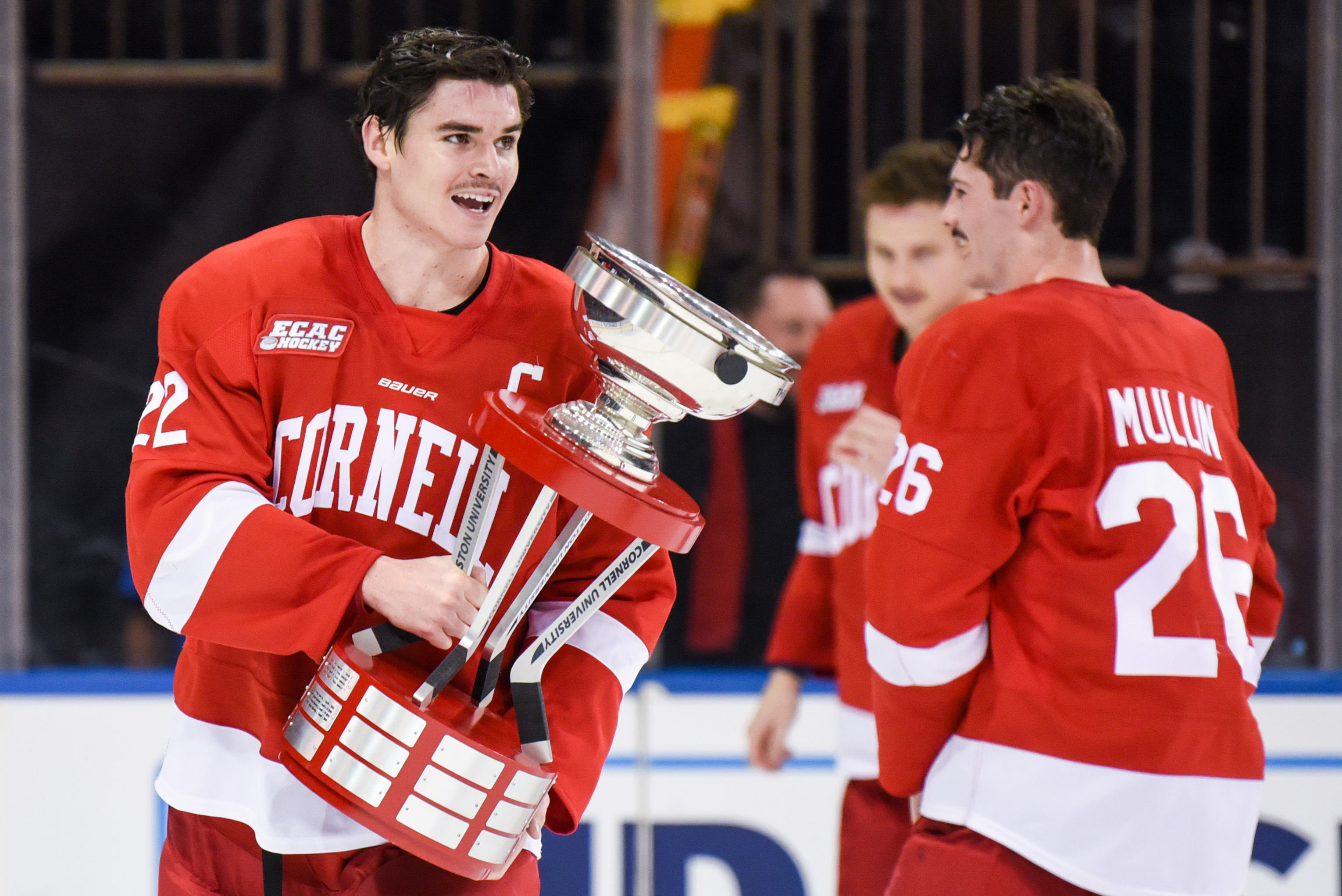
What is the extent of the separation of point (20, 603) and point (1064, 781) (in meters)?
2.68

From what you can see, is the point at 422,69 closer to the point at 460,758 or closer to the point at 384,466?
the point at 384,466

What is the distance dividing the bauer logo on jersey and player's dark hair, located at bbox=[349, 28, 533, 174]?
239 mm

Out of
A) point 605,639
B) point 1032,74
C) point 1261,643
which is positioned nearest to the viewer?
point 605,639

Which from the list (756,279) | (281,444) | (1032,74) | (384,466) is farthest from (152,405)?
(1032,74)

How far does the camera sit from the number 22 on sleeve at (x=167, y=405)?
166 cm

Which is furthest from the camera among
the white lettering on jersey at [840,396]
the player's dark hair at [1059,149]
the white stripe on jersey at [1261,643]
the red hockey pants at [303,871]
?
the white lettering on jersey at [840,396]

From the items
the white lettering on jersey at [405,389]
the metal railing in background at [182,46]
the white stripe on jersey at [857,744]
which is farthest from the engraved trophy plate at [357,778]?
the metal railing in background at [182,46]

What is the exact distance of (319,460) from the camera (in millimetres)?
1722

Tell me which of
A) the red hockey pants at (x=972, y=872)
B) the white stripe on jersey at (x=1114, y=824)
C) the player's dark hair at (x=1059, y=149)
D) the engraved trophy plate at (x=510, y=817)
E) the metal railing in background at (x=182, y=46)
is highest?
the metal railing in background at (x=182, y=46)

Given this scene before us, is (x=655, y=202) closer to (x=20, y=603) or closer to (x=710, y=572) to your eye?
(x=710, y=572)

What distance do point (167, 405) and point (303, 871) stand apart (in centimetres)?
57

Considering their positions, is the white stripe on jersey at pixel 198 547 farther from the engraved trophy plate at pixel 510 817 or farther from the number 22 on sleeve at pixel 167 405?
the engraved trophy plate at pixel 510 817

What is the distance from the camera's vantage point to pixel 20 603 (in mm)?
3500

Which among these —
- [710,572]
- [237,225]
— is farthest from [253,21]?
[710,572]
